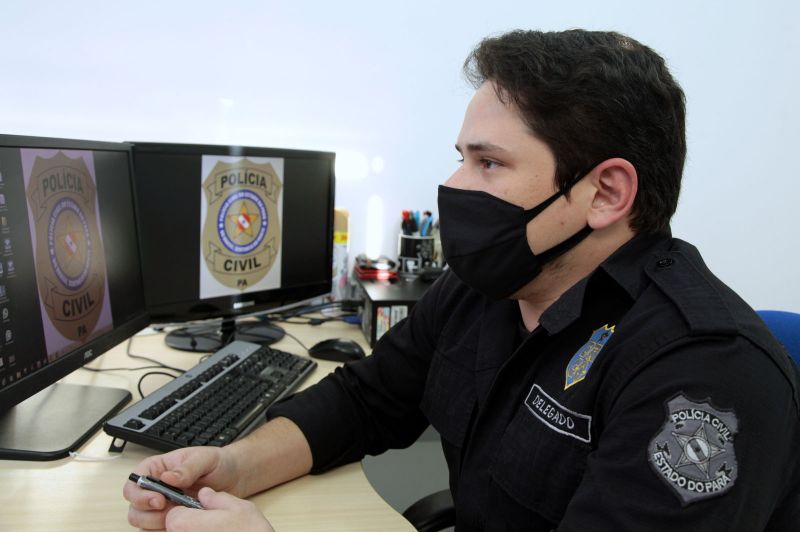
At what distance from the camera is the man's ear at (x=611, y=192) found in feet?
2.73

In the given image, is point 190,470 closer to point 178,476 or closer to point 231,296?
point 178,476

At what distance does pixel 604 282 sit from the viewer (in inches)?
33.0

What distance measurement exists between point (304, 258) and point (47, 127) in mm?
741

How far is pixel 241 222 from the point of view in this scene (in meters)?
1.41

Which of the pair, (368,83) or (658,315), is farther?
(368,83)

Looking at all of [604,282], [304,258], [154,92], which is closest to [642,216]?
[604,282]

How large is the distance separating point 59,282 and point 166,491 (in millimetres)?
433

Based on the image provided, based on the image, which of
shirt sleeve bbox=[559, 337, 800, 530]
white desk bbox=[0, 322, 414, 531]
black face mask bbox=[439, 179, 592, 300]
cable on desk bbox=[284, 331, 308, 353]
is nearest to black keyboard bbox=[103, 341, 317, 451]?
white desk bbox=[0, 322, 414, 531]

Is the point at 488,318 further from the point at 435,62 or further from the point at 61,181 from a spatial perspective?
the point at 435,62

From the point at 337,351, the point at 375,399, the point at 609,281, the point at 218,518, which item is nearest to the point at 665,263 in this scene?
the point at 609,281

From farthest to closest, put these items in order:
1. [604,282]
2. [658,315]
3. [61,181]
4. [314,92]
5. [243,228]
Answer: [314,92]
[243,228]
[61,181]
[604,282]
[658,315]

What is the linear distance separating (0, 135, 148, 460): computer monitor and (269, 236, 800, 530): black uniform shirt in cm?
36

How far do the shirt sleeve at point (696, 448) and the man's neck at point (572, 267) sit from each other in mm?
246

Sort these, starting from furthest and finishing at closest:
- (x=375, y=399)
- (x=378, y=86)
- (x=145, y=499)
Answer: (x=378, y=86) → (x=375, y=399) → (x=145, y=499)
